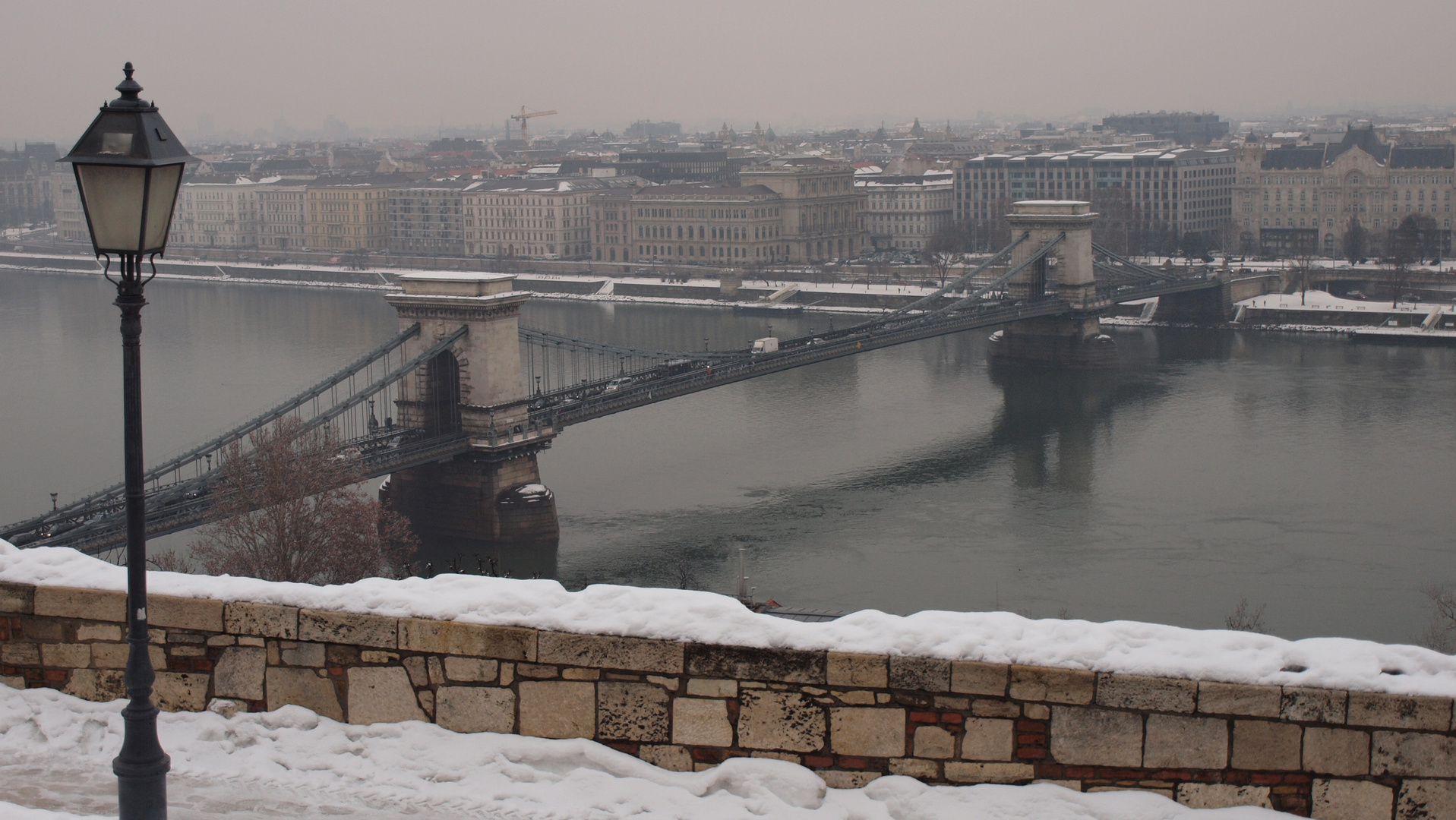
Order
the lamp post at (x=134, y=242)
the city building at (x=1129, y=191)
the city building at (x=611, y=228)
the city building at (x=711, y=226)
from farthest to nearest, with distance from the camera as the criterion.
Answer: the city building at (x=611, y=228), the city building at (x=711, y=226), the city building at (x=1129, y=191), the lamp post at (x=134, y=242)

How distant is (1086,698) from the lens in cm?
362

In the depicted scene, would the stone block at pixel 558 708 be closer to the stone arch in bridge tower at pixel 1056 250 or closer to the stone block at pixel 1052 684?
the stone block at pixel 1052 684

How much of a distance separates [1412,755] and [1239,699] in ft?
1.17

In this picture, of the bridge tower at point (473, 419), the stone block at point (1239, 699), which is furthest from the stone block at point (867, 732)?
the bridge tower at point (473, 419)

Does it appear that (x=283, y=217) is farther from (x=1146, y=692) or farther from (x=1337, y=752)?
(x=1337, y=752)

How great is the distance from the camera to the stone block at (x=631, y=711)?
151 inches

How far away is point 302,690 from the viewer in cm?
404

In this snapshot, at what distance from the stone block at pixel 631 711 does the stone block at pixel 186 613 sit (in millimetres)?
961

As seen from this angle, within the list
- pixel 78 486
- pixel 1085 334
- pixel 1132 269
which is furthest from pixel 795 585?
pixel 1132 269

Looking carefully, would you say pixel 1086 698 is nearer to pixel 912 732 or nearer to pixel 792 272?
pixel 912 732

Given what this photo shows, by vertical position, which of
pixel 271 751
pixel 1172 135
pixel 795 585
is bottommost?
pixel 795 585

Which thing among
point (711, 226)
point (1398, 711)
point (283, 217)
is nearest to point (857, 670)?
point (1398, 711)

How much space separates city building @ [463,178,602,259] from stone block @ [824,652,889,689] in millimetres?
56341

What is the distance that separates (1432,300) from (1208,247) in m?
13.8
